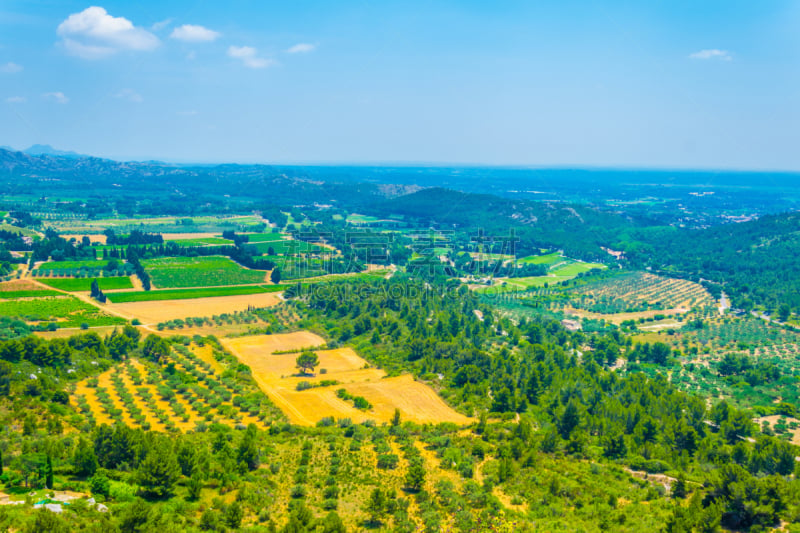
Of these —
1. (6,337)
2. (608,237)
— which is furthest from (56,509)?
(608,237)

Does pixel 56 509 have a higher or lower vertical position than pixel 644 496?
higher

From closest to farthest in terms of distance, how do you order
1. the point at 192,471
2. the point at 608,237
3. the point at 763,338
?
the point at 192,471
the point at 763,338
the point at 608,237

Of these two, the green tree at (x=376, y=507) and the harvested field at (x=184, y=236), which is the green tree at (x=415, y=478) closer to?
the green tree at (x=376, y=507)

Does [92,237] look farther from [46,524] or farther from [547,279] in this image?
[46,524]

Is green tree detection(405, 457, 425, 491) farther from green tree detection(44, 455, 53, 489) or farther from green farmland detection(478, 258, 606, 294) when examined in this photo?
green farmland detection(478, 258, 606, 294)

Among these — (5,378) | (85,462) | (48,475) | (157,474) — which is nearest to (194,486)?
(157,474)

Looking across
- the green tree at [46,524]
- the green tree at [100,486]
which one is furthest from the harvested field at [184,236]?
the green tree at [46,524]

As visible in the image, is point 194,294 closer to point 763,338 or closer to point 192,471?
point 192,471
